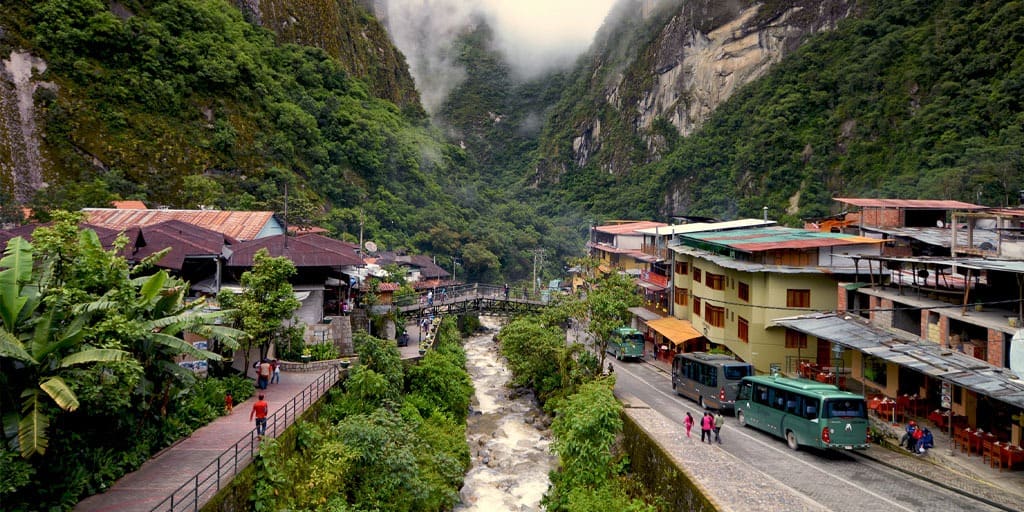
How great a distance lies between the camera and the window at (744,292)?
29.5m

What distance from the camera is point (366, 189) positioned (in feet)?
244

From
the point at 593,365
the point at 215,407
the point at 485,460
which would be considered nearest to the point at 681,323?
the point at 593,365

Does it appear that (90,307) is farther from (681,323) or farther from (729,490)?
(681,323)

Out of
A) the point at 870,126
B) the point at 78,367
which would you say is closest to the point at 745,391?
the point at 78,367

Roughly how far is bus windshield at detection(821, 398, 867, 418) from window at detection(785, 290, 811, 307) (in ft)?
35.4

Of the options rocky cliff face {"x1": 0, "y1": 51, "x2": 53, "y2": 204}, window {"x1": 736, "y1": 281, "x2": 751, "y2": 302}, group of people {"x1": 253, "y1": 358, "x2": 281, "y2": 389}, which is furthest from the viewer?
rocky cliff face {"x1": 0, "y1": 51, "x2": 53, "y2": 204}

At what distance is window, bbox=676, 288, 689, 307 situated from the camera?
38503 millimetres

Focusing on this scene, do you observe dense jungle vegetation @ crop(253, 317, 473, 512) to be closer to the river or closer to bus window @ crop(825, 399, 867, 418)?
the river

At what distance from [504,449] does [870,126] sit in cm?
6663

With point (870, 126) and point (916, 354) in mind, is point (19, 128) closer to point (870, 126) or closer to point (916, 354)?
point (916, 354)

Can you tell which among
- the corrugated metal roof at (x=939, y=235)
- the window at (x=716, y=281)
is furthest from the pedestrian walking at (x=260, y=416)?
the corrugated metal roof at (x=939, y=235)

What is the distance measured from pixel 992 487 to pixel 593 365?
16699 millimetres

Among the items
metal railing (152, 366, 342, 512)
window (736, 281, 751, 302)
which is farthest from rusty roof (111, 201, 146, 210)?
window (736, 281, 751, 302)

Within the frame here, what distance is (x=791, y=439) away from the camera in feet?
63.9
